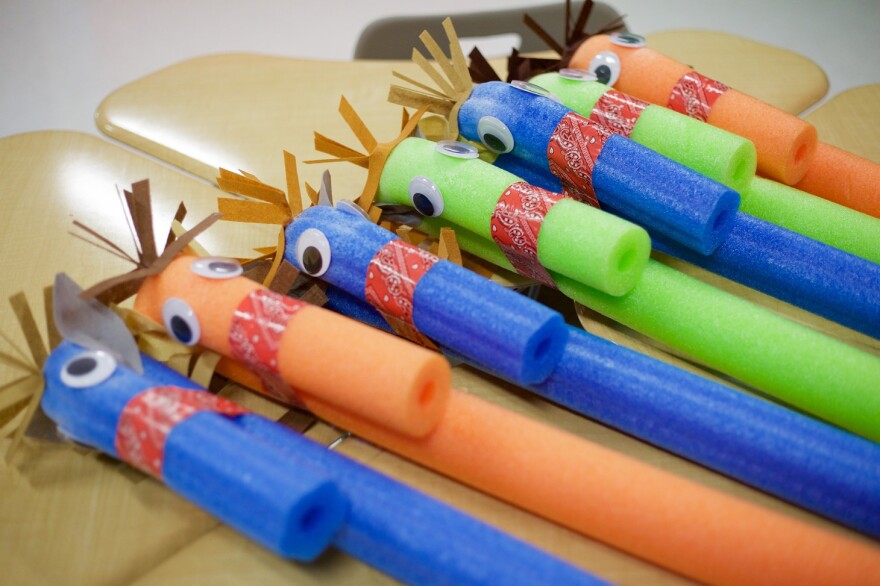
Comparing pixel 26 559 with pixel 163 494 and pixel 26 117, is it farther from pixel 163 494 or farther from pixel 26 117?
pixel 26 117

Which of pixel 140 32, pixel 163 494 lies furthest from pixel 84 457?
pixel 140 32

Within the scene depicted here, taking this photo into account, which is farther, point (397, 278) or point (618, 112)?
point (618, 112)

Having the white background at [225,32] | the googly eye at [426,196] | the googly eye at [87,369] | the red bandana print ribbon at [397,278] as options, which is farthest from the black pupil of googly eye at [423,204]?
the white background at [225,32]

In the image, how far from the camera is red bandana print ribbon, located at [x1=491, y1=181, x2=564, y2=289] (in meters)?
0.76

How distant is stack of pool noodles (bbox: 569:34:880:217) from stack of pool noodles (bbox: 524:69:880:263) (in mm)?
38

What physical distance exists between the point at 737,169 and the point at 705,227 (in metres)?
0.12

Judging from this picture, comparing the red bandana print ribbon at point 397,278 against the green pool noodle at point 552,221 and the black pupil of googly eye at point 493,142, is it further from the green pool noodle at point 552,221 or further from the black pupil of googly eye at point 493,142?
the black pupil of googly eye at point 493,142

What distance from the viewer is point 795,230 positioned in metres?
0.86

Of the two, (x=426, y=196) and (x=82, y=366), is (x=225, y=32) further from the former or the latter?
(x=82, y=366)

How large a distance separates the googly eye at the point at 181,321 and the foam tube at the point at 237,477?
0.06 m

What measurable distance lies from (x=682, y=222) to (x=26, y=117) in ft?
4.76

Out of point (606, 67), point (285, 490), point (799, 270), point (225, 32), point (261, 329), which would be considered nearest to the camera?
point (285, 490)

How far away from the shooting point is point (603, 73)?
3.39 feet

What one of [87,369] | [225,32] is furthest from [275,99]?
[225,32]
